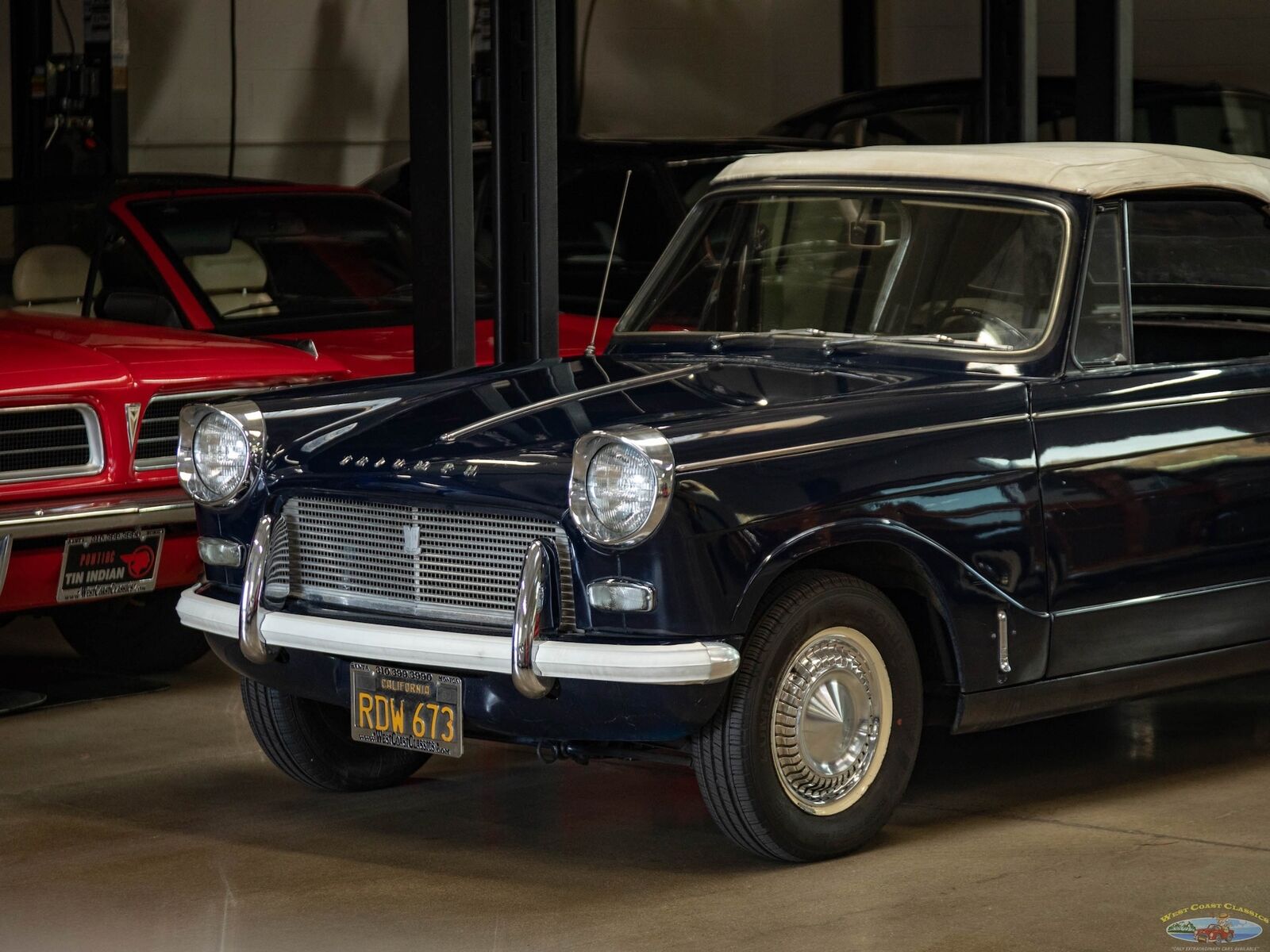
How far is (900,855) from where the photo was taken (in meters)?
5.04

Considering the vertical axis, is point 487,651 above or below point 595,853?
above

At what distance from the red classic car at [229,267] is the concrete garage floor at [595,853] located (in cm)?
209

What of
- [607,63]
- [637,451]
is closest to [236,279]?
[637,451]

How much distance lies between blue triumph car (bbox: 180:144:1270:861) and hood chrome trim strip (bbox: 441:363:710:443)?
19mm

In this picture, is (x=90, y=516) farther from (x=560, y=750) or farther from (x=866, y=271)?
(x=866, y=271)

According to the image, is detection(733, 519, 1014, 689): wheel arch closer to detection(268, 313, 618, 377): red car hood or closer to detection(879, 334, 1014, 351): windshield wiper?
Answer: detection(879, 334, 1014, 351): windshield wiper

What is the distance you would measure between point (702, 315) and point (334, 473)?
1.42 m

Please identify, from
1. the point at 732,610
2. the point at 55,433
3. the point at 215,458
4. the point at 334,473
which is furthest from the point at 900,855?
the point at 55,433

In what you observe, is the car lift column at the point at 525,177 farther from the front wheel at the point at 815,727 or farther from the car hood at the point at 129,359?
the front wheel at the point at 815,727

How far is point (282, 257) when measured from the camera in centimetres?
848

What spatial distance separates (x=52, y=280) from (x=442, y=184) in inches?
79.2

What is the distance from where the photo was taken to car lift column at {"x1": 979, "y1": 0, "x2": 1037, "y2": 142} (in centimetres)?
898

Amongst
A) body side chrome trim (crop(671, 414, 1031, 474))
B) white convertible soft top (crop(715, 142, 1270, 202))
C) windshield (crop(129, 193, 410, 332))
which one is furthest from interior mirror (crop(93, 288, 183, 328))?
body side chrome trim (crop(671, 414, 1031, 474))

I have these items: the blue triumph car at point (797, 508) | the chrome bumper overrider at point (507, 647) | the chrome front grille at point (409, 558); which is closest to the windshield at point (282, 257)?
the blue triumph car at point (797, 508)
